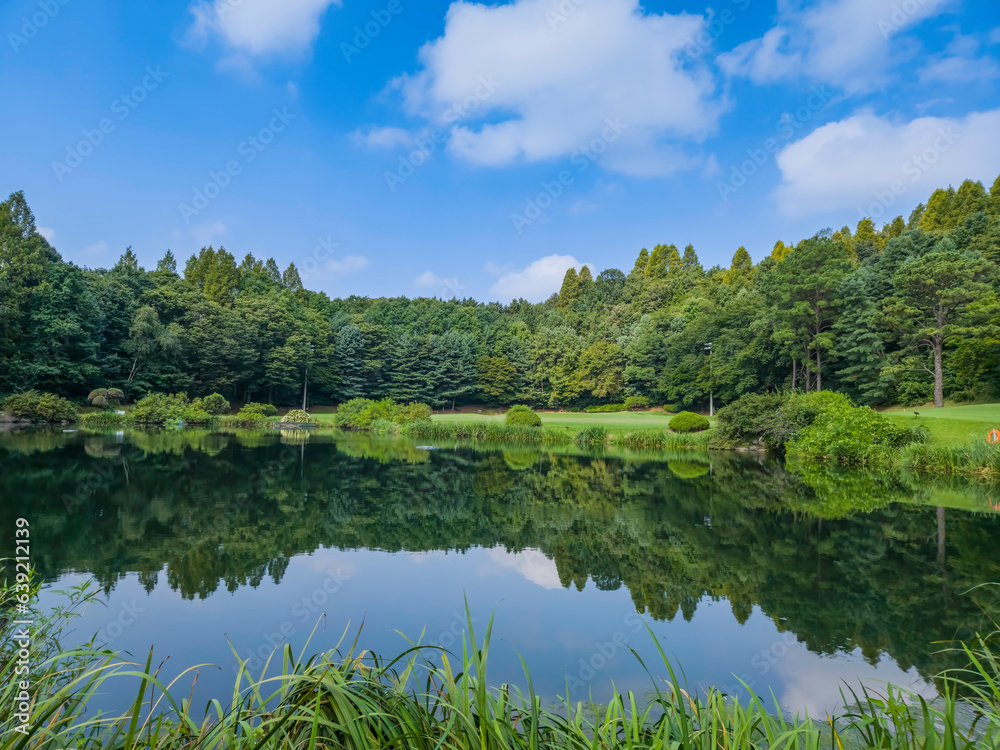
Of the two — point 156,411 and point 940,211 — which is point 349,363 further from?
point 940,211

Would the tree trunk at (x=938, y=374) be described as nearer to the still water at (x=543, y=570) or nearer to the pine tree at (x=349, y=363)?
the still water at (x=543, y=570)

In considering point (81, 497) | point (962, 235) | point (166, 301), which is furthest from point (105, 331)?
point (962, 235)

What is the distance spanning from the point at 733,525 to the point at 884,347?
2581 centimetres

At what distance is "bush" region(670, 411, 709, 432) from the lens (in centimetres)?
2252

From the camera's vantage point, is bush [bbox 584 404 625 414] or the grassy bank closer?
the grassy bank

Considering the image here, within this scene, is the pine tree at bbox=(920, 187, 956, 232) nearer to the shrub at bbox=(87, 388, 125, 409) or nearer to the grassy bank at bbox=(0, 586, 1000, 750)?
the grassy bank at bbox=(0, 586, 1000, 750)

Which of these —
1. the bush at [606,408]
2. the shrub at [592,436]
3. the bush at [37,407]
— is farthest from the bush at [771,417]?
the bush at [37,407]

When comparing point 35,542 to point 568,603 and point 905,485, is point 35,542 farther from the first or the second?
point 905,485

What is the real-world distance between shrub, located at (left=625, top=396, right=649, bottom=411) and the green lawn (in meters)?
20.7

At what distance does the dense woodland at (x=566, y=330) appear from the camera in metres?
25.2

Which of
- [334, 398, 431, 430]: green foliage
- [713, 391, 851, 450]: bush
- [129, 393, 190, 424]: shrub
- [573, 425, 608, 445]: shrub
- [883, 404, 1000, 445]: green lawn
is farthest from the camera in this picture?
[334, 398, 431, 430]: green foliage

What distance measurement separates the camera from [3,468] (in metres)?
11.0

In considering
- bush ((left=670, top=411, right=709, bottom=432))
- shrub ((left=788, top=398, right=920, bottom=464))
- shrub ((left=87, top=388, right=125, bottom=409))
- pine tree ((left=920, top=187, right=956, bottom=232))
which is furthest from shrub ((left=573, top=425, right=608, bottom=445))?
pine tree ((left=920, top=187, right=956, bottom=232))

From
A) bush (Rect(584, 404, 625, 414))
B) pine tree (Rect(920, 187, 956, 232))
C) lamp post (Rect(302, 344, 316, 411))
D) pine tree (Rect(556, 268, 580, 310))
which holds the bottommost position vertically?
bush (Rect(584, 404, 625, 414))
